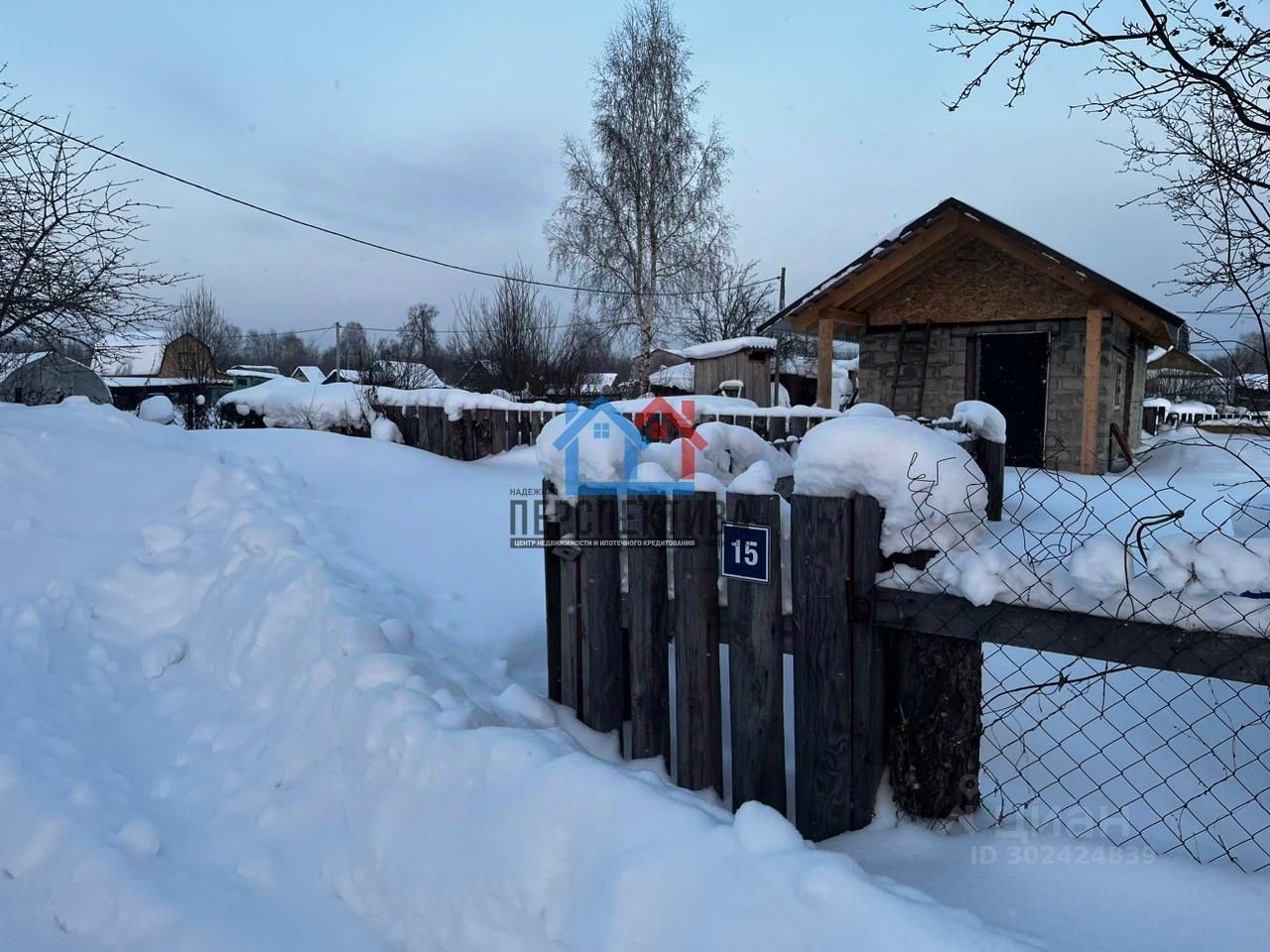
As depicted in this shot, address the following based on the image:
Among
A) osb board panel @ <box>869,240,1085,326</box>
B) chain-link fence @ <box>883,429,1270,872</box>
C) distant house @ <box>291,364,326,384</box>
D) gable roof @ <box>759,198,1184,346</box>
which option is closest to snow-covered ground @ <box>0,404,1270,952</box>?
chain-link fence @ <box>883,429,1270,872</box>

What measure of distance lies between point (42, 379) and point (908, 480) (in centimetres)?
1453

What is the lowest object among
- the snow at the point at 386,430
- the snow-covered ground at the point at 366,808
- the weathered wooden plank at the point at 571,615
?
the snow-covered ground at the point at 366,808

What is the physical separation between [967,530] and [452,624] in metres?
2.56

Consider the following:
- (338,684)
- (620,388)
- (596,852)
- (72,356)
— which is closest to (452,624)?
(338,684)

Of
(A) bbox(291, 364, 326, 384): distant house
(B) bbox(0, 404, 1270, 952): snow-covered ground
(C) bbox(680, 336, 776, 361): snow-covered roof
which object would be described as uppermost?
(A) bbox(291, 364, 326, 384): distant house

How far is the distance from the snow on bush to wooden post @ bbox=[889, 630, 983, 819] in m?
0.30

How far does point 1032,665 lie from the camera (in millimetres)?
3389

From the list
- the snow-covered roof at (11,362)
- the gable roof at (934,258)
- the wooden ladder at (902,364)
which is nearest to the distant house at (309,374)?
the snow-covered roof at (11,362)

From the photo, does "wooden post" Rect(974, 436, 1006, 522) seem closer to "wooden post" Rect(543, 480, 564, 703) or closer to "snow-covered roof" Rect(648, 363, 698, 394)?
"wooden post" Rect(543, 480, 564, 703)

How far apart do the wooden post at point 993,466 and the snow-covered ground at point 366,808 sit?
448cm

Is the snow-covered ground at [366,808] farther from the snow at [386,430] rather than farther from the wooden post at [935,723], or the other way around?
the snow at [386,430]

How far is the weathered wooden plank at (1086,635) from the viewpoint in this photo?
1.60m

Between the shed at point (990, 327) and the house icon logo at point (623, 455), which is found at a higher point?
the shed at point (990, 327)

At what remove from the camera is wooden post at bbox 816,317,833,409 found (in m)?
11.3
